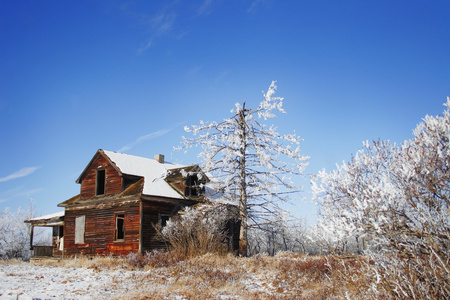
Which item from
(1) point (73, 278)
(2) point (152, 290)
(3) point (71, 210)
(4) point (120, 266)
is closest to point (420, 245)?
(2) point (152, 290)

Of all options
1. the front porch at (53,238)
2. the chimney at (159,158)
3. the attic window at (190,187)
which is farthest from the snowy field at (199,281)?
the chimney at (159,158)

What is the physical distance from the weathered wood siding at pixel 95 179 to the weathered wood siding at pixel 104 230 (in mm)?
1068

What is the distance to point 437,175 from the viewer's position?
22.9 ft

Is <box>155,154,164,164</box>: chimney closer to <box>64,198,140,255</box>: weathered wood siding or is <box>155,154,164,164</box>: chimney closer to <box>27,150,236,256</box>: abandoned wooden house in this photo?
<box>27,150,236,256</box>: abandoned wooden house

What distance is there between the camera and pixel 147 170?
2611 centimetres

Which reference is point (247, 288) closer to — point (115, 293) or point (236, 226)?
point (115, 293)

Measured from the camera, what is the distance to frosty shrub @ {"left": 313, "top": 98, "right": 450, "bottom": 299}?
20.8 ft

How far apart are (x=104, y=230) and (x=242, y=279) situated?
43.9ft

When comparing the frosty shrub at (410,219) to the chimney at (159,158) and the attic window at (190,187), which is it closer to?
the attic window at (190,187)

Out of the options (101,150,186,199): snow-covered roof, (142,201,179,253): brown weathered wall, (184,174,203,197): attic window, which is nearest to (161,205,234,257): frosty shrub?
(142,201,179,253): brown weathered wall

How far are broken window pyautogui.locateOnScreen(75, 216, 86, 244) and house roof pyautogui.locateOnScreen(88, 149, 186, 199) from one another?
4.36 meters

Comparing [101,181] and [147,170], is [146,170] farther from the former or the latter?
[101,181]

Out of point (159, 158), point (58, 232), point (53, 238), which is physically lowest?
point (53, 238)

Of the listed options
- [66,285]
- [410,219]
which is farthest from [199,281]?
[410,219]
